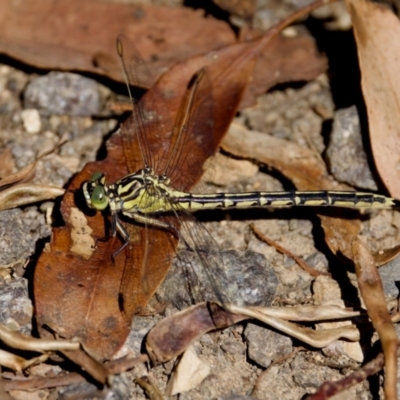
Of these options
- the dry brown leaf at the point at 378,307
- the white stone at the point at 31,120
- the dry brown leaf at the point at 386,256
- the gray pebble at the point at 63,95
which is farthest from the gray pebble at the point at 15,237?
the dry brown leaf at the point at 386,256

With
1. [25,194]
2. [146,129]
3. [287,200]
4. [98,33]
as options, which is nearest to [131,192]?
[146,129]

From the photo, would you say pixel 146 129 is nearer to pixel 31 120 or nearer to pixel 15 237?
pixel 31 120

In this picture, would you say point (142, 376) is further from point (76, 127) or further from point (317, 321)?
point (76, 127)

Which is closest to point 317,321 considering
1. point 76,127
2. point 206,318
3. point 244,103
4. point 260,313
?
point 260,313

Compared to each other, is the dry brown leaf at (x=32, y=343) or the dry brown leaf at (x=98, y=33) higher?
the dry brown leaf at (x=98, y=33)

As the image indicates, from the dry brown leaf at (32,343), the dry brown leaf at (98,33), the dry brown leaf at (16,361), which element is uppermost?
the dry brown leaf at (98,33)

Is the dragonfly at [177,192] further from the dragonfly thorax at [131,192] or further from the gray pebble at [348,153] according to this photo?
the gray pebble at [348,153]

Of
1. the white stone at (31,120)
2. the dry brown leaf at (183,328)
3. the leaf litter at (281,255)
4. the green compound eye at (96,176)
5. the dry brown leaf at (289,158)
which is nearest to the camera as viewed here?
the dry brown leaf at (183,328)

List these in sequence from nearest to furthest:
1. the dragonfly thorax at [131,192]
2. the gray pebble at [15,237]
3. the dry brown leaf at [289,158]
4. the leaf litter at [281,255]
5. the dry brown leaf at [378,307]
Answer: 1. the dry brown leaf at [378,307]
2. the leaf litter at [281,255]
3. the gray pebble at [15,237]
4. the dragonfly thorax at [131,192]
5. the dry brown leaf at [289,158]
